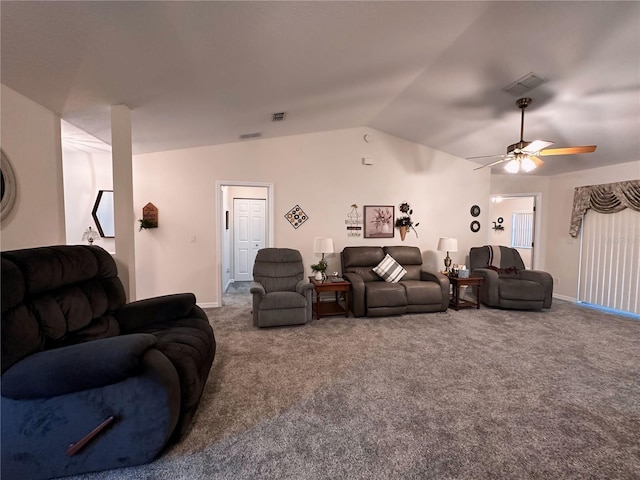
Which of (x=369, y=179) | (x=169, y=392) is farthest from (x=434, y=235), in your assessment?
(x=169, y=392)

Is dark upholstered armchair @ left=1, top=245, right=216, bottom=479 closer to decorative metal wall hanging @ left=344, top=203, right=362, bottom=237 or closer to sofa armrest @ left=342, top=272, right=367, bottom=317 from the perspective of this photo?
sofa armrest @ left=342, top=272, right=367, bottom=317

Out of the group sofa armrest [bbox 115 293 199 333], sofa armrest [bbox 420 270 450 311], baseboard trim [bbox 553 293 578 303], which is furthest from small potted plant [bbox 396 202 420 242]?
Result: sofa armrest [bbox 115 293 199 333]

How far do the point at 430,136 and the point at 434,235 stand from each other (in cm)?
177

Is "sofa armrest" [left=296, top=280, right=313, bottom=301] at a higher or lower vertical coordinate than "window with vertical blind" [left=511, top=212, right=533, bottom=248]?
lower

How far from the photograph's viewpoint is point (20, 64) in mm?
1827

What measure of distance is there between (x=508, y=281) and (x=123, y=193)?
5348 mm

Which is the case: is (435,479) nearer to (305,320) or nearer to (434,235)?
(305,320)

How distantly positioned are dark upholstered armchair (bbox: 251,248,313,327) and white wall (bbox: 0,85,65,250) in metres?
2.05

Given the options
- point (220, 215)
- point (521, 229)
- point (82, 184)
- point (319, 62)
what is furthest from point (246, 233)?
point (521, 229)

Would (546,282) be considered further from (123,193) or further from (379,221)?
(123,193)

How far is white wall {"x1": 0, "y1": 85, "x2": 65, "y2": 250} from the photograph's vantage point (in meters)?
2.09

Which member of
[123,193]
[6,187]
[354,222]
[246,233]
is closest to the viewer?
[6,187]

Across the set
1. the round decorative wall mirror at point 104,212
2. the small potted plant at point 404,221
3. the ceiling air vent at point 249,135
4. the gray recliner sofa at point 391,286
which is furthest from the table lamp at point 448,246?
the round decorative wall mirror at point 104,212

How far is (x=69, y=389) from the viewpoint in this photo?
128cm
